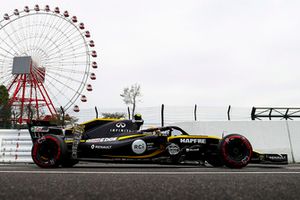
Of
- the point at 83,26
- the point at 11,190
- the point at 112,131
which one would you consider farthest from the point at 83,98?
the point at 11,190

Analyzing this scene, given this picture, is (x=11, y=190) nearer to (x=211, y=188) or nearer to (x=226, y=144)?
(x=211, y=188)

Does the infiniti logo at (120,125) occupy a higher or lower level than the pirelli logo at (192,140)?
higher

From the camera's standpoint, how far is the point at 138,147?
18.7ft

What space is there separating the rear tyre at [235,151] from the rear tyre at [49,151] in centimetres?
311

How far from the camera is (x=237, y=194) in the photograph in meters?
1.48

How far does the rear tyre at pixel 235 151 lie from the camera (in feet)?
17.1

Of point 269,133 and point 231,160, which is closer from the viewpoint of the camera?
point 231,160

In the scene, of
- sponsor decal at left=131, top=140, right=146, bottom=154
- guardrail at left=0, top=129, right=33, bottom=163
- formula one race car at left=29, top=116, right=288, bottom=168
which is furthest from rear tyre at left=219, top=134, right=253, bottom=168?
guardrail at left=0, top=129, right=33, bottom=163

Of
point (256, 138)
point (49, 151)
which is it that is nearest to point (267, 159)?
point (256, 138)

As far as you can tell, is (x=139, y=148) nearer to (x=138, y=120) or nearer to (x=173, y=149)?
(x=173, y=149)

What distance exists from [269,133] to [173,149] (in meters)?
4.25

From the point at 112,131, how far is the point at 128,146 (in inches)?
23.5

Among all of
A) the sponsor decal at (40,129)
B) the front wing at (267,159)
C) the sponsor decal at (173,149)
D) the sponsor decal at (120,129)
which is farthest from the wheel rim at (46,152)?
the front wing at (267,159)

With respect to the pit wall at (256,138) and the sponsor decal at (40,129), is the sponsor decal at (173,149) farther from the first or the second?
the pit wall at (256,138)
